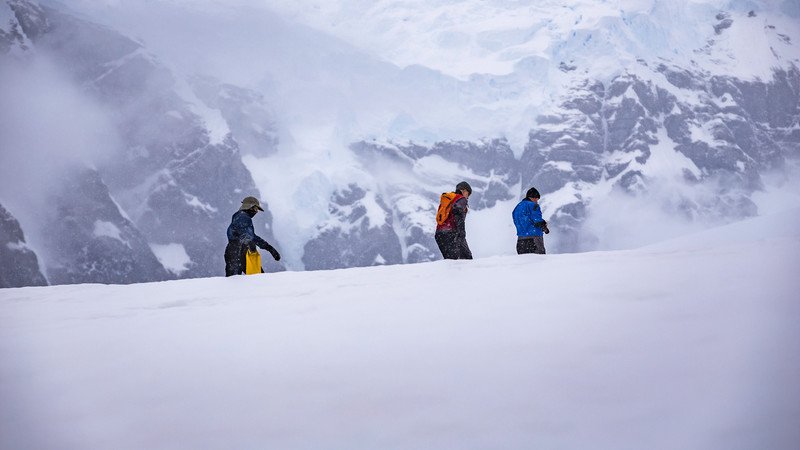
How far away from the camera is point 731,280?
454cm

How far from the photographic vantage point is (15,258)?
462ft

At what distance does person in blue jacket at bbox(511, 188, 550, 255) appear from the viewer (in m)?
11.3

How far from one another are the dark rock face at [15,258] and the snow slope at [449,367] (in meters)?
152

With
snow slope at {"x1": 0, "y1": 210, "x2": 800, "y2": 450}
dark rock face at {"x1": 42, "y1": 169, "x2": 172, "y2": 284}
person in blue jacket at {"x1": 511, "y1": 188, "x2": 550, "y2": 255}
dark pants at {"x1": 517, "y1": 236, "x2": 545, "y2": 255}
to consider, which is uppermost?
dark rock face at {"x1": 42, "y1": 169, "x2": 172, "y2": 284}

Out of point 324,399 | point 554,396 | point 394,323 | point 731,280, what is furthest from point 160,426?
point 731,280

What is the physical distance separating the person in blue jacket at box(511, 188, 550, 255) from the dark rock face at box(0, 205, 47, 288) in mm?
147565

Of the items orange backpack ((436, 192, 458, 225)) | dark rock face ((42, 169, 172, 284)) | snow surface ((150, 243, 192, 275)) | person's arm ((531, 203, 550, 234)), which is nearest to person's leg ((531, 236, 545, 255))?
person's arm ((531, 203, 550, 234))

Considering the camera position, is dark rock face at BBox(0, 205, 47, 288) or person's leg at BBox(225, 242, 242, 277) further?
dark rock face at BBox(0, 205, 47, 288)

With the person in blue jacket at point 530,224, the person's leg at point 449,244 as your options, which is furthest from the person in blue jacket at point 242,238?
the person in blue jacket at point 530,224

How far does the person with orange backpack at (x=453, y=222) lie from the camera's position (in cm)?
1060

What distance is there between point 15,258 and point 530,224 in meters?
→ 153

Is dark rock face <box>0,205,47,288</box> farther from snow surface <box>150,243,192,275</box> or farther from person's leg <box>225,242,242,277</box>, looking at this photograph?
person's leg <box>225,242,242,277</box>

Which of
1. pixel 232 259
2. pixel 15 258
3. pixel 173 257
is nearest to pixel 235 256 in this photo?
pixel 232 259

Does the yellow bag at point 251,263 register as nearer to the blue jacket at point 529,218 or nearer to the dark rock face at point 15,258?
the blue jacket at point 529,218
